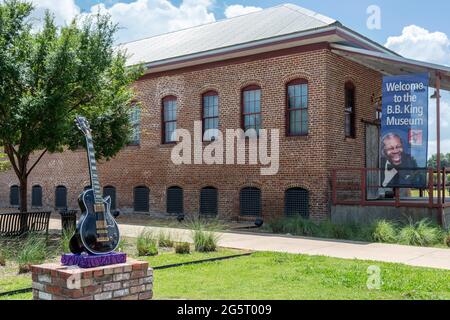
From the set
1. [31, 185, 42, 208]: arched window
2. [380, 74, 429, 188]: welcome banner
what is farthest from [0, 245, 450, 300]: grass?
[31, 185, 42, 208]: arched window

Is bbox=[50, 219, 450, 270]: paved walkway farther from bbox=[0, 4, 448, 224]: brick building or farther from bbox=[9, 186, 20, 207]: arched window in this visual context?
bbox=[9, 186, 20, 207]: arched window

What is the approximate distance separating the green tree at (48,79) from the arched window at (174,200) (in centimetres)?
645

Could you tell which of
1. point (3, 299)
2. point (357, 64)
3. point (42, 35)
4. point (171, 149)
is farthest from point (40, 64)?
point (357, 64)

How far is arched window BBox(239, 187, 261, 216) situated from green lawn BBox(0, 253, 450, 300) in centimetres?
789

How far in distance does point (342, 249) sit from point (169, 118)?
10.9m

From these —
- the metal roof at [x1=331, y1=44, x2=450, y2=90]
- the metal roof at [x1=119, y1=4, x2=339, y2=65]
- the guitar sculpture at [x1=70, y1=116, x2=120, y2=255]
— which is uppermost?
the metal roof at [x1=119, y1=4, x2=339, y2=65]

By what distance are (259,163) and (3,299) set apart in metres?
11.8

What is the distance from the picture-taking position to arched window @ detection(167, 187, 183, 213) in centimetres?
2006

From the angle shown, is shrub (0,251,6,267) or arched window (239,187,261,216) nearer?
shrub (0,251,6,267)

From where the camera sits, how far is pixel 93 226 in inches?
233

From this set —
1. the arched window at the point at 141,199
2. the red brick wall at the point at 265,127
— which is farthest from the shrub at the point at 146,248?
the arched window at the point at 141,199

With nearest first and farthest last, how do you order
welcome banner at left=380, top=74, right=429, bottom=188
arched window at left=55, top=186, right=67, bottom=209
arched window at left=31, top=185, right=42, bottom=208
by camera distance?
welcome banner at left=380, top=74, right=429, bottom=188 → arched window at left=55, top=186, right=67, bottom=209 → arched window at left=31, top=185, right=42, bottom=208

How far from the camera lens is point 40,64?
12.3 metres

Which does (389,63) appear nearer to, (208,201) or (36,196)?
(208,201)
